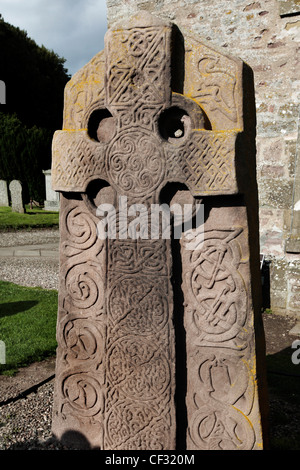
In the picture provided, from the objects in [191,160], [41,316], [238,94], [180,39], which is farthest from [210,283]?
[41,316]

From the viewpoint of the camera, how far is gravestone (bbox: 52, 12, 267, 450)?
2.07 m

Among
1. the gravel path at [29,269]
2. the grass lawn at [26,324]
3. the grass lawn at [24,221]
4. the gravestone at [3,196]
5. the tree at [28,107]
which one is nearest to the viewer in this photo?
the grass lawn at [26,324]

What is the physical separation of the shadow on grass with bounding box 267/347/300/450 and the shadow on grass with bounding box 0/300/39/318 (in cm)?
327

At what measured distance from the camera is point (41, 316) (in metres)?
5.35

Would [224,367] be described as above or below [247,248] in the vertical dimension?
below

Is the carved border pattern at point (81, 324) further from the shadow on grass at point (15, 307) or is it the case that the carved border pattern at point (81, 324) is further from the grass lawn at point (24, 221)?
the grass lawn at point (24, 221)

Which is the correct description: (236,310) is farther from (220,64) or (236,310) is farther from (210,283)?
(220,64)

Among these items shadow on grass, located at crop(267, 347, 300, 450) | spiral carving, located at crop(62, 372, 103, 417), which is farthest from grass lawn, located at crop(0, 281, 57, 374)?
shadow on grass, located at crop(267, 347, 300, 450)

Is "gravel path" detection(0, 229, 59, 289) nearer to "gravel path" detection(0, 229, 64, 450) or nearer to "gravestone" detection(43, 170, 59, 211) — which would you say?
"gravel path" detection(0, 229, 64, 450)

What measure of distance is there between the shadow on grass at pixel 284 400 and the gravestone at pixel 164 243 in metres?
0.76

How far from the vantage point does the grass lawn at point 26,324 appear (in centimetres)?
411

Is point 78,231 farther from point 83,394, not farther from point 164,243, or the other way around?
Result: point 83,394

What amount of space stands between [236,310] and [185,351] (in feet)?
1.23

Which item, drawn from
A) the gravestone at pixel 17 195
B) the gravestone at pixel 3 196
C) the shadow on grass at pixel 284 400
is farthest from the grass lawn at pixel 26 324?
the gravestone at pixel 3 196
